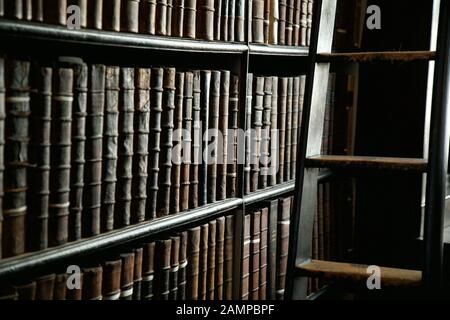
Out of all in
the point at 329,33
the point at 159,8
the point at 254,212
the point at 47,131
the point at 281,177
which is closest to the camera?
the point at 47,131

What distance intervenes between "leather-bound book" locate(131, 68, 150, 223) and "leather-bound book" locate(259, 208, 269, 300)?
0.61 meters

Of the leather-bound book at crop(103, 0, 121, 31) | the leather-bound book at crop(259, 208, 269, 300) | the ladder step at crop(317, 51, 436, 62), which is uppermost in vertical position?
the leather-bound book at crop(103, 0, 121, 31)

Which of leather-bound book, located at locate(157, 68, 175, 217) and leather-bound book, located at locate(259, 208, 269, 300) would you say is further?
leather-bound book, located at locate(259, 208, 269, 300)

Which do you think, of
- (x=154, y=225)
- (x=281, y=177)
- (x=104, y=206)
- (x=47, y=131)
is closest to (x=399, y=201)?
(x=281, y=177)

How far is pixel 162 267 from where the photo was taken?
68.9 inches

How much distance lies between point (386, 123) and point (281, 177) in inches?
21.1

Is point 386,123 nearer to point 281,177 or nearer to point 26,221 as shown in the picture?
point 281,177

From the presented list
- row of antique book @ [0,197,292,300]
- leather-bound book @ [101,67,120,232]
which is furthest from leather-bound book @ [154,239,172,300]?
leather-bound book @ [101,67,120,232]

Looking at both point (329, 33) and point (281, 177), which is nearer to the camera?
point (329, 33)

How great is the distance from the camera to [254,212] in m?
2.13

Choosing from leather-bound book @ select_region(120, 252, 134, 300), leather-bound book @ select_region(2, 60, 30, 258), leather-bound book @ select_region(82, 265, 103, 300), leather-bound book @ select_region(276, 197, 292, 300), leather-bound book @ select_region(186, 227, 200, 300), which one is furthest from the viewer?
leather-bound book @ select_region(276, 197, 292, 300)

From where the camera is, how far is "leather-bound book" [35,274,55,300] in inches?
55.0

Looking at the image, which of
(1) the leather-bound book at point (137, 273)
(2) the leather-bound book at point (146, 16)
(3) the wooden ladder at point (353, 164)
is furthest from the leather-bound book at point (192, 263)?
(2) the leather-bound book at point (146, 16)

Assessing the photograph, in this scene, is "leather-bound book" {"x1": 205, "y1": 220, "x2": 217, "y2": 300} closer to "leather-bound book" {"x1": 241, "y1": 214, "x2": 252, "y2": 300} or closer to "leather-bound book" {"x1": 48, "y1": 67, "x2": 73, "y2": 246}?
"leather-bound book" {"x1": 241, "y1": 214, "x2": 252, "y2": 300}
